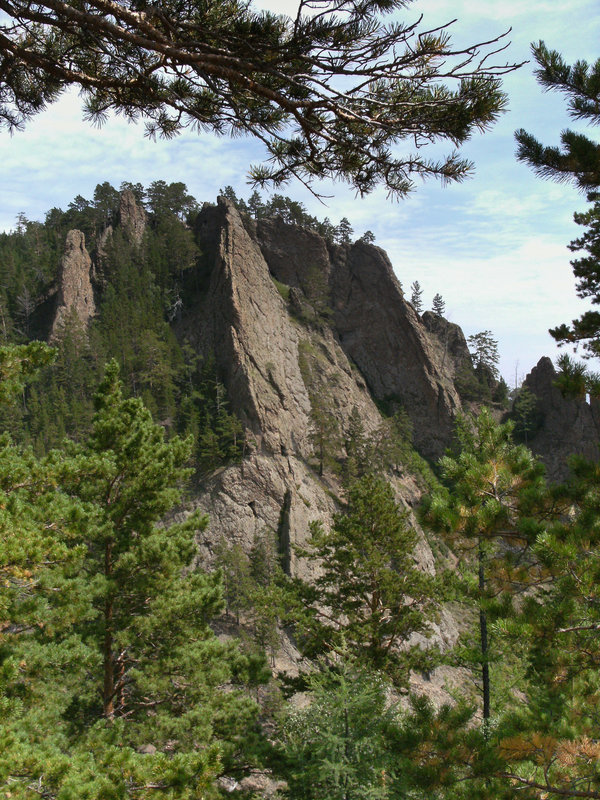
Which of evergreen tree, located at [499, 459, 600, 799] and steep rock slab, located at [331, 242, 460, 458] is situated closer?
evergreen tree, located at [499, 459, 600, 799]

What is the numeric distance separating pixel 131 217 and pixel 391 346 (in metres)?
37.9

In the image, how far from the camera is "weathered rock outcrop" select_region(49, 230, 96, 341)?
60.0 metres

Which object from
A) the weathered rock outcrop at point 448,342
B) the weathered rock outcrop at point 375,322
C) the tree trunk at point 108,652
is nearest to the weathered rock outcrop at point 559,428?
the weathered rock outcrop at point 375,322

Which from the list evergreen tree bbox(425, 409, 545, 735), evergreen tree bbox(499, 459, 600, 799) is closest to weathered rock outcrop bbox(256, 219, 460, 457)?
evergreen tree bbox(425, 409, 545, 735)

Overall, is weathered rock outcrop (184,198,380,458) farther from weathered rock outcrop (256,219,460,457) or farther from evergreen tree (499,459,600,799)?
evergreen tree (499,459,600,799)

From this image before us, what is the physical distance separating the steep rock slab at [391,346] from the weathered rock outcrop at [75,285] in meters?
30.0

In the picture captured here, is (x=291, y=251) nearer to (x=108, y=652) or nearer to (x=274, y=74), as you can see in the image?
(x=108, y=652)

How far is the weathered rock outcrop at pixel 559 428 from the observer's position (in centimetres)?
6172

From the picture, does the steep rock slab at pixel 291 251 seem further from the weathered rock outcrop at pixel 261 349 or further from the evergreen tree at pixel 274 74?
the evergreen tree at pixel 274 74

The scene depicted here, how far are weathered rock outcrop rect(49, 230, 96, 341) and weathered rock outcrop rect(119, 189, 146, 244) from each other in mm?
6332

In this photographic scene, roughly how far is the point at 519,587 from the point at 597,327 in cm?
313

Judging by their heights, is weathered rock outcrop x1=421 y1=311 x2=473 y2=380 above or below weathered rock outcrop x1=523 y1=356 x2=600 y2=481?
above

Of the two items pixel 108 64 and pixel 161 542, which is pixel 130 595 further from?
pixel 108 64

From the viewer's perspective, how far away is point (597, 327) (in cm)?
611
